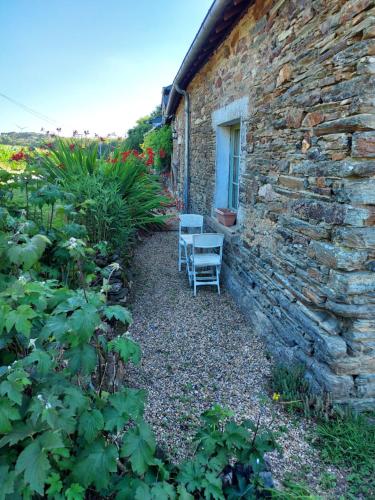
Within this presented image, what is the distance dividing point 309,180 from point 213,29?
2614 millimetres

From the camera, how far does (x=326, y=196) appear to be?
2123mm

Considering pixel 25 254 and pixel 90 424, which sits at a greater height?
pixel 25 254

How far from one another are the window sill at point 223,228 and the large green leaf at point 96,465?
10.1 feet

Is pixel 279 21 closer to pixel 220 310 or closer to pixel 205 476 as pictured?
pixel 220 310

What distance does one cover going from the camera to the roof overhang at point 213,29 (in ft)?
10.6

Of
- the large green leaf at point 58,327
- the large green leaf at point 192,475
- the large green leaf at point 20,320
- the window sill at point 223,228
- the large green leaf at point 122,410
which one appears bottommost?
the large green leaf at point 192,475

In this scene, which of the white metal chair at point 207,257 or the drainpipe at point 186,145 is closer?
the white metal chair at point 207,257

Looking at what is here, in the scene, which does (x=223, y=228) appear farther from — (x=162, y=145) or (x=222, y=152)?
(x=162, y=145)

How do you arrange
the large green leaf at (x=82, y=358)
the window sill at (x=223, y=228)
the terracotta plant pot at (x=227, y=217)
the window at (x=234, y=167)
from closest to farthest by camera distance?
the large green leaf at (x=82, y=358) → the window sill at (x=223, y=228) → the terracotta plant pot at (x=227, y=217) → the window at (x=234, y=167)

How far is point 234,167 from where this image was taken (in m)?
4.74

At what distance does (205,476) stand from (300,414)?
4.14ft

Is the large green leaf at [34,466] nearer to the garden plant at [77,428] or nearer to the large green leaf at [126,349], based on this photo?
the garden plant at [77,428]

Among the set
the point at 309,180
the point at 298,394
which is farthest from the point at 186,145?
the point at 298,394

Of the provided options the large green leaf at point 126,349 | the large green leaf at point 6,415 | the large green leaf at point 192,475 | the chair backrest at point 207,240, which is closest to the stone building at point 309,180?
the chair backrest at point 207,240
